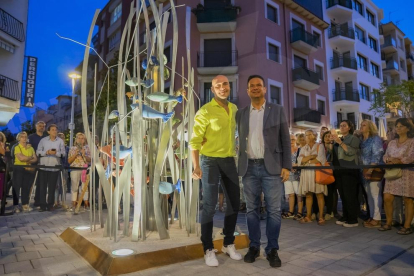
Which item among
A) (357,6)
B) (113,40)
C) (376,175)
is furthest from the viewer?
(113,40)

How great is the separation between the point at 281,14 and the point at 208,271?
17.5 metres

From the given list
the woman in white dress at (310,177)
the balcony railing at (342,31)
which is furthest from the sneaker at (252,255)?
the balcony railing at (342,31)

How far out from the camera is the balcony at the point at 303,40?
1730 cm

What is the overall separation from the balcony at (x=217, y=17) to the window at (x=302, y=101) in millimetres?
5762

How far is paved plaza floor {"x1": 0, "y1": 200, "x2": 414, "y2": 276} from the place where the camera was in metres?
2.22

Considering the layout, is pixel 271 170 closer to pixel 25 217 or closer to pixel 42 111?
pixel 25 217

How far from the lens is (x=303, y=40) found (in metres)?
17.4

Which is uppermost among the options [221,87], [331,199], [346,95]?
[346,95]

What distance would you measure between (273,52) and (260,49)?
1.14m

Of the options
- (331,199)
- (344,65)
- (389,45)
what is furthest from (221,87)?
(389,45)

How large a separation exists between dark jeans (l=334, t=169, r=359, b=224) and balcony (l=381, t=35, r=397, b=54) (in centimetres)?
3050

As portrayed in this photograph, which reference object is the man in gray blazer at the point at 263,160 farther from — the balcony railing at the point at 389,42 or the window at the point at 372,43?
the balcony railing at the point at 389,42

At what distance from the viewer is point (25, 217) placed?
4.94 m

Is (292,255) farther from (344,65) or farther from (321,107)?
→ (344,65)
